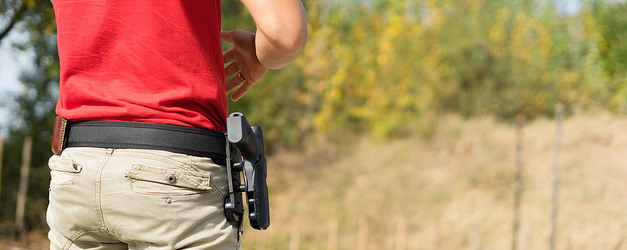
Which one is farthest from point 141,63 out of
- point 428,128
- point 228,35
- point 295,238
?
point 428,128

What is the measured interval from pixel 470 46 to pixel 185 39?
1291cm

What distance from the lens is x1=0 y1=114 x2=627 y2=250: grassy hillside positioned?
28.5ft

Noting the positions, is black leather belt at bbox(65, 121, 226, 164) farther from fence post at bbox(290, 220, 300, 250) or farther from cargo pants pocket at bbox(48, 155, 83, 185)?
fence post at bbox(290, 220, 300, 250)

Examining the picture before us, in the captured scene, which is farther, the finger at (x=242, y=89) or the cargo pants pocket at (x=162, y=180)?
the finger at (x=242, y=89)

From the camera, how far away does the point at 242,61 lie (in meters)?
1.36

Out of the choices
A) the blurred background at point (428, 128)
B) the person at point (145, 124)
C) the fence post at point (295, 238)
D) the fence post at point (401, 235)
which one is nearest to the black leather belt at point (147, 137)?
the person at point (145, 124)

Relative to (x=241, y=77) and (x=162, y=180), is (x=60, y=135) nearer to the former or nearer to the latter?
(x=162, y=180)

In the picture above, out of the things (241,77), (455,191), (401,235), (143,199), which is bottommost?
(143,199)

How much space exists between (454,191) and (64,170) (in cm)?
972

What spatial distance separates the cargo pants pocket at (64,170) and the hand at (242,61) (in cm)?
42

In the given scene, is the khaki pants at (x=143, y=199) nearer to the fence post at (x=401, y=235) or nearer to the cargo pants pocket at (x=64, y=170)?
the cargo pants pocket at (x=64, y=170)

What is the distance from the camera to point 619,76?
Result: 39.9 feet

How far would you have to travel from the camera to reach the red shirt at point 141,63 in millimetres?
1048

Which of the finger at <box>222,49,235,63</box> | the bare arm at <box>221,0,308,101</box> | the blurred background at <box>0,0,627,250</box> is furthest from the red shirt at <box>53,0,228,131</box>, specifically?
the blurred background at <box>0,0,627,250</box>
